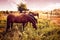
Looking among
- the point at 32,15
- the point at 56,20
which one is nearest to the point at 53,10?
the point at 56,20

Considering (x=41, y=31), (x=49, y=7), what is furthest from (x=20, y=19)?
(x=49, y=7)

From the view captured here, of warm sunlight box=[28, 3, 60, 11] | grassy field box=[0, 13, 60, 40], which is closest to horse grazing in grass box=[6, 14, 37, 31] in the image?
grassy field box=[0, 13, 60, 40]

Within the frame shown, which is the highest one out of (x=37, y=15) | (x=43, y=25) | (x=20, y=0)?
(x=20, y=0)

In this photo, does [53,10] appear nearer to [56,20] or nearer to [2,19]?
[56,20]

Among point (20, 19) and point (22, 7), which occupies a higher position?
point (22, 7)

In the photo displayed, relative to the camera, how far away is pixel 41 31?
219 cm

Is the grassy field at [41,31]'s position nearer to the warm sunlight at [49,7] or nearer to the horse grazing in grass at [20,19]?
the horse grazing in grass at [20,19]

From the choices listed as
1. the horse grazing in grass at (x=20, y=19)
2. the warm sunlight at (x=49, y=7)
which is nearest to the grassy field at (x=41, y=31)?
the horse grazing in grass at (x=20, y=19)

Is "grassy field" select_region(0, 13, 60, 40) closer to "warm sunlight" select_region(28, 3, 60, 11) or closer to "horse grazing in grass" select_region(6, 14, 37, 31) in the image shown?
"horse grazing in grass" select_region(6, 14, 37, 31)

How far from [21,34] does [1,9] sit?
493 mm

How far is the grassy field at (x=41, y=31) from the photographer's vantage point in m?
2.17

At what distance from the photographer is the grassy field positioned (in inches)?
85.5

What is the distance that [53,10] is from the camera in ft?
7.45

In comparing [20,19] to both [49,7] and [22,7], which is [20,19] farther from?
[49,7]
